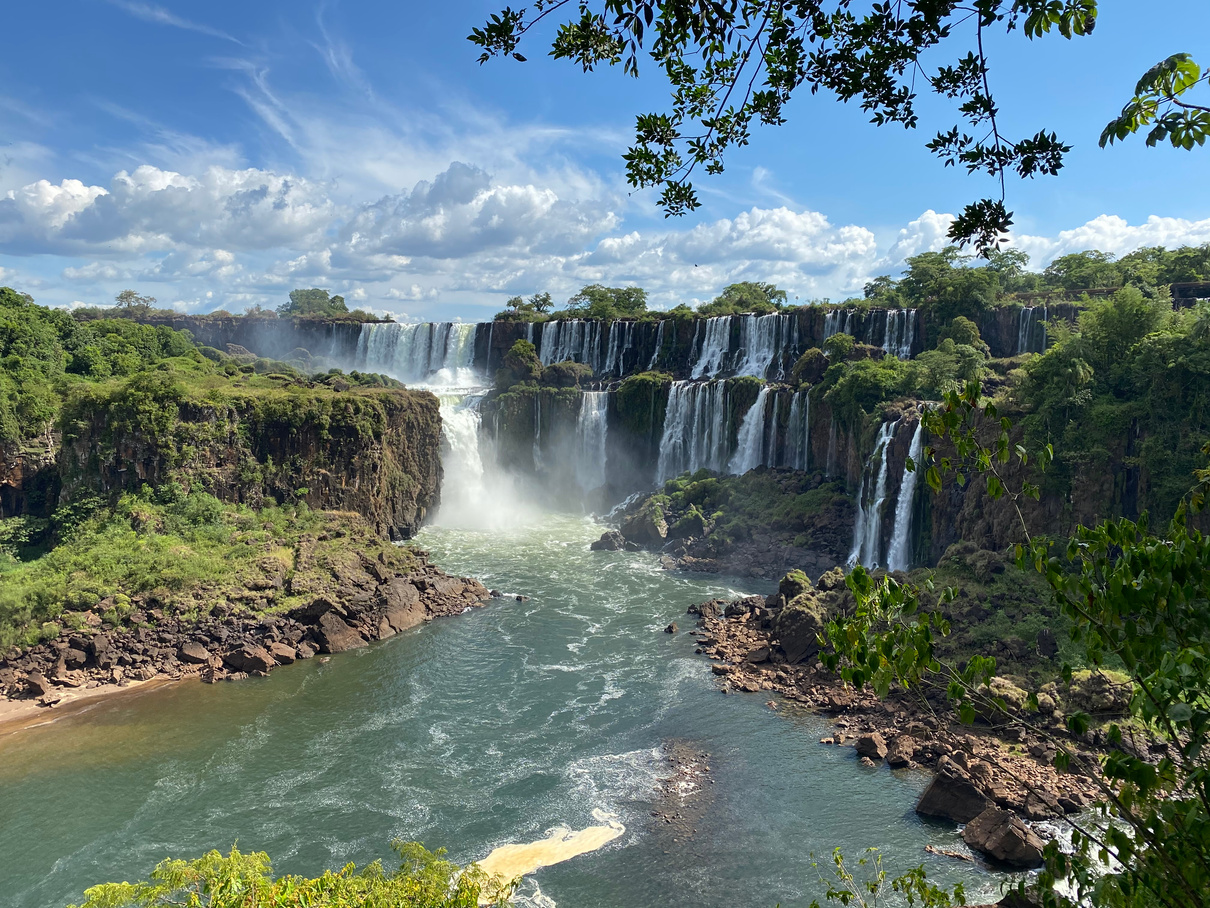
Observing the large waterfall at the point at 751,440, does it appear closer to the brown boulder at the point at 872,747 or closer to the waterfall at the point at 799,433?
the waterfall at the point at 799,433

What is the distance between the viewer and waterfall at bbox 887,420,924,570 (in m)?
29.7

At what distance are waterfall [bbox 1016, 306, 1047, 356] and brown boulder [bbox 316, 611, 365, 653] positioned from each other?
36.3 metres

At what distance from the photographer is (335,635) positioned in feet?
81.3

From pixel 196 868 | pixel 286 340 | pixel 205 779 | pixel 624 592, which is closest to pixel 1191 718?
pixel 196 868

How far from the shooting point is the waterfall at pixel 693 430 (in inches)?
1734

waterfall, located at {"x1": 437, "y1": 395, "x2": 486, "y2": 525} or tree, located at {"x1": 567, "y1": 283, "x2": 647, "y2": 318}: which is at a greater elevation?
tree, located at {"x1": 567, "y1": 283, "x2": 647, "y2": 318}

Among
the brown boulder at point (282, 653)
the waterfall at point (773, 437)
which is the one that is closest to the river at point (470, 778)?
the brown boulder at point (282, 653)

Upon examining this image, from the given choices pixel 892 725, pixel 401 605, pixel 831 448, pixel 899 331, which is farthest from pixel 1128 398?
pixel 401 605

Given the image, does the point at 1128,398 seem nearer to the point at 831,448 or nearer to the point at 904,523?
the point at 904,523

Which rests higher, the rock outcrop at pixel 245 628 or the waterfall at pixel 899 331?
the waterfall at pixel 899 331

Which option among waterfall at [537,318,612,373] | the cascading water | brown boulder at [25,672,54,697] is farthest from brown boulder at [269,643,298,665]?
waterfall at [537,318,612,373]

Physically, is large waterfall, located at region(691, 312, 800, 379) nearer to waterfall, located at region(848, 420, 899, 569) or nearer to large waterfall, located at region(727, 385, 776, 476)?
large waterfall, located at region(727, 385, 776, 476)

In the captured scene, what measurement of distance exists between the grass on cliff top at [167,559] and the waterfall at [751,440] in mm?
19589

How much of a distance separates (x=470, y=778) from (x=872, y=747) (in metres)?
9.08
